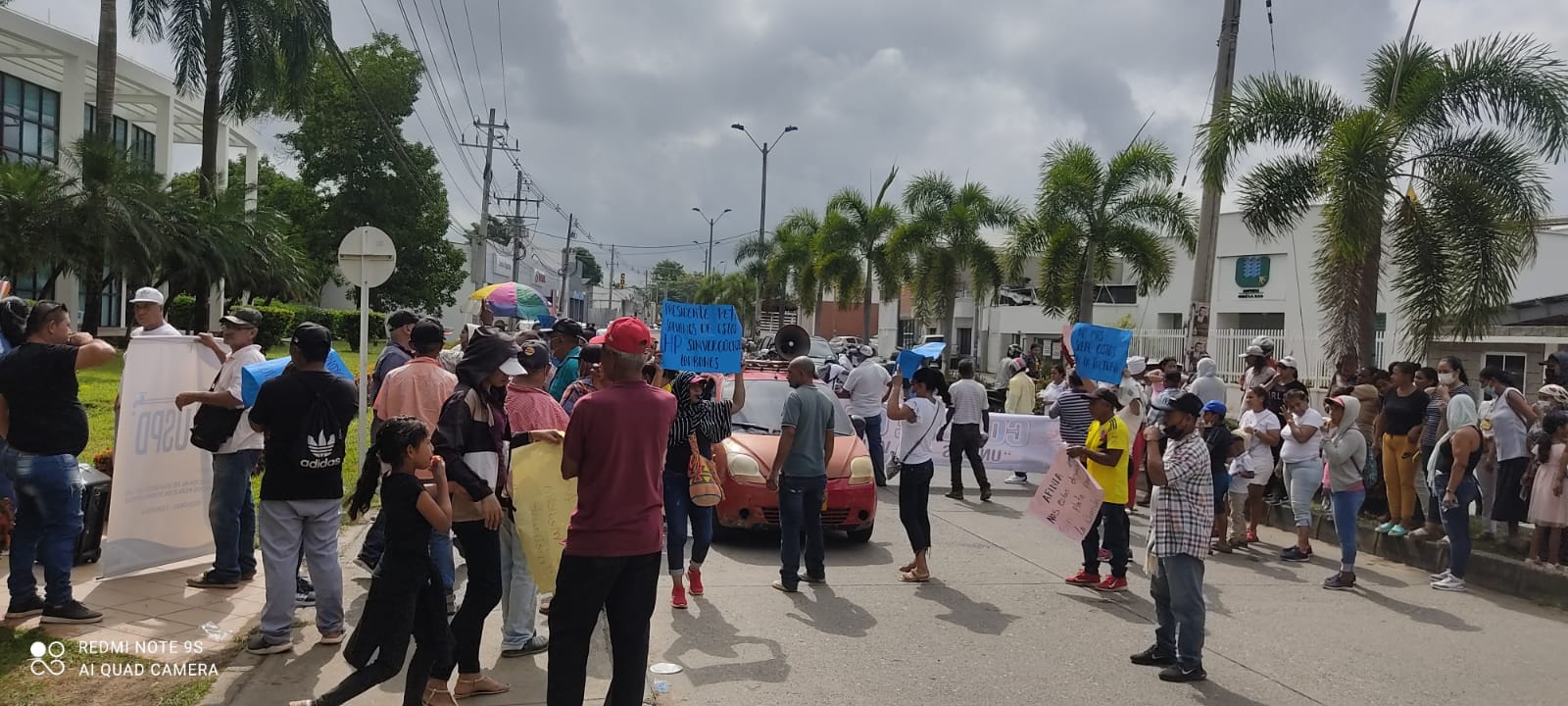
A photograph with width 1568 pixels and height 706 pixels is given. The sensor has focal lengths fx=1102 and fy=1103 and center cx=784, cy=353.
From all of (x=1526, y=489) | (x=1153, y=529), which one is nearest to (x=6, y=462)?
(x=1153, y=529)

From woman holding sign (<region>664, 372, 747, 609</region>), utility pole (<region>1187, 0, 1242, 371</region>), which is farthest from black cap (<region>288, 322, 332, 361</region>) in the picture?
utility pole (<region>1187, 0, 1242, 371</region>)

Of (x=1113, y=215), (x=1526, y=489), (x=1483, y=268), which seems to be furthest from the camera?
(x=1113, y=215)

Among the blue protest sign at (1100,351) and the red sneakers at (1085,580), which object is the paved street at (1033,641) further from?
the blue protest sign at (1100,351)

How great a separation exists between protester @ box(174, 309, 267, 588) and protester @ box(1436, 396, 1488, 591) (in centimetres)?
896

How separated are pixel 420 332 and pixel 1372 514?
10.3 metres

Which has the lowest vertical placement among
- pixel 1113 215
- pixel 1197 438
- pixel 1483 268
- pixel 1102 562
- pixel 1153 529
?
pixel 1102 562

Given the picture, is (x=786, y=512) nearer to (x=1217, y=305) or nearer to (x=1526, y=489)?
(x=1526, y=489)

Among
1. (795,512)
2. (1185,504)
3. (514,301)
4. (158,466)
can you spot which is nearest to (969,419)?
(795,512)

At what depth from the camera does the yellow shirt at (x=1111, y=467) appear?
8320 mm

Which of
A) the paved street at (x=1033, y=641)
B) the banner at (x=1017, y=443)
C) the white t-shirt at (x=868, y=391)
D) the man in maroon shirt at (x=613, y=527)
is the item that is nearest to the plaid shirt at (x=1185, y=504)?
the paved street at (x=1033, y=641)

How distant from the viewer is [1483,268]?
14.0 meters

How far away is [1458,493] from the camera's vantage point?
9.32m

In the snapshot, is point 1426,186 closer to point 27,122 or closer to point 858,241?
point 858,241

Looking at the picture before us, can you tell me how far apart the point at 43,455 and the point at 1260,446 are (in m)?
9.71
